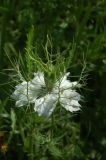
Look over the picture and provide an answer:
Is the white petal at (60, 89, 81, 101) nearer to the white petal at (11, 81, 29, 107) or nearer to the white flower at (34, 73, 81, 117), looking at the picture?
the white flower at (34, 73, 81, 117)

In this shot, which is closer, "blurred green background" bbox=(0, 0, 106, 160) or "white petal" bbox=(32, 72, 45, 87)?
"white petal" bbox=(32, 72, 45, 87)

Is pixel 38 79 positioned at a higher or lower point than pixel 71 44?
lower

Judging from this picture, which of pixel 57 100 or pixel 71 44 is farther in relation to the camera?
pixel 71 44

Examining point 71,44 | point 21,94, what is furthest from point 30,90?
point 71,44

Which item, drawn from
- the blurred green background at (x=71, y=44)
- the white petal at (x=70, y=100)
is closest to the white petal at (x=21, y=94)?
the white petal at (x=70, y=100)

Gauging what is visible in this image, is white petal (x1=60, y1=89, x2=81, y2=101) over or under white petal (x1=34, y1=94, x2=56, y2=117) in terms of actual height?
over

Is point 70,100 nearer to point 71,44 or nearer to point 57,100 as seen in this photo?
point 57,100

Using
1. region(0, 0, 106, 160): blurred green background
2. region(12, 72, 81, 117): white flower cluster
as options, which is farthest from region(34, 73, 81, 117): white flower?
region(0, 0, 106, 160): blurred green background
